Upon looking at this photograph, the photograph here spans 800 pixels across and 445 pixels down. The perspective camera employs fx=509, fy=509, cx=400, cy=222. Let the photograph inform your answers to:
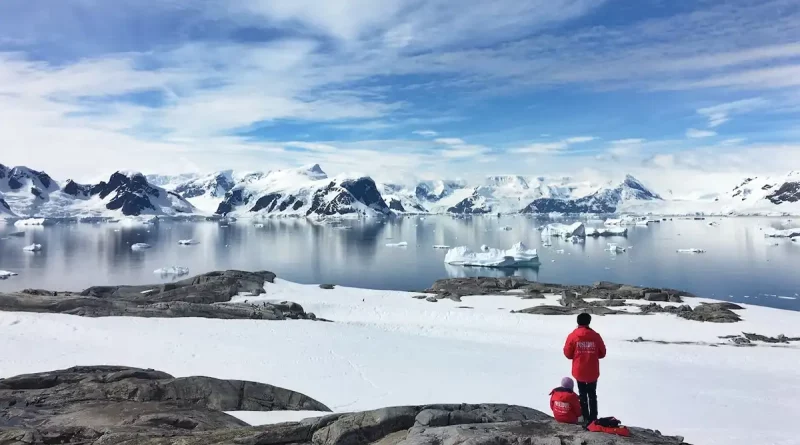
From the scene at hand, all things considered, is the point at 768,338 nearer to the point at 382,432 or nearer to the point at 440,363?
the point at 440,363

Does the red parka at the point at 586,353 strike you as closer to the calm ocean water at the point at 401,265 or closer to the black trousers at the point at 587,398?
the black trousers at the point at 587,398

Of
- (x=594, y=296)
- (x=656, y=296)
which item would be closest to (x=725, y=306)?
(x=656, y=296)

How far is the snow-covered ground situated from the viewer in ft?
42.0

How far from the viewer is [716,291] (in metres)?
48.7

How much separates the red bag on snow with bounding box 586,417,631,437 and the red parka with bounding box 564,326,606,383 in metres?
1.27

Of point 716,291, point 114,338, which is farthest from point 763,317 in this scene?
point 114,338

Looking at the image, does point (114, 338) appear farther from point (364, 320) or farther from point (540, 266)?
point (540, 266)

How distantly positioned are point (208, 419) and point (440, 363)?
931cm

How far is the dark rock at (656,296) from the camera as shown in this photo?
1441 inches

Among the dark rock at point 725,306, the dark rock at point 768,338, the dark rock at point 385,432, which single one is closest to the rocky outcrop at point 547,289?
the dark rock at point 725,306

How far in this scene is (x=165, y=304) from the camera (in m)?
25.2

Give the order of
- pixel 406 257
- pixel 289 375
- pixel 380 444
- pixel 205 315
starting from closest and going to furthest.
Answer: pixel 380 444
pixel 289 375
pixel 205 315
pixel 406 257

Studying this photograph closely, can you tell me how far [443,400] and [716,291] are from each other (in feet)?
151

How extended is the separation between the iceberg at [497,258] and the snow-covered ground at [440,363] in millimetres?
41993
